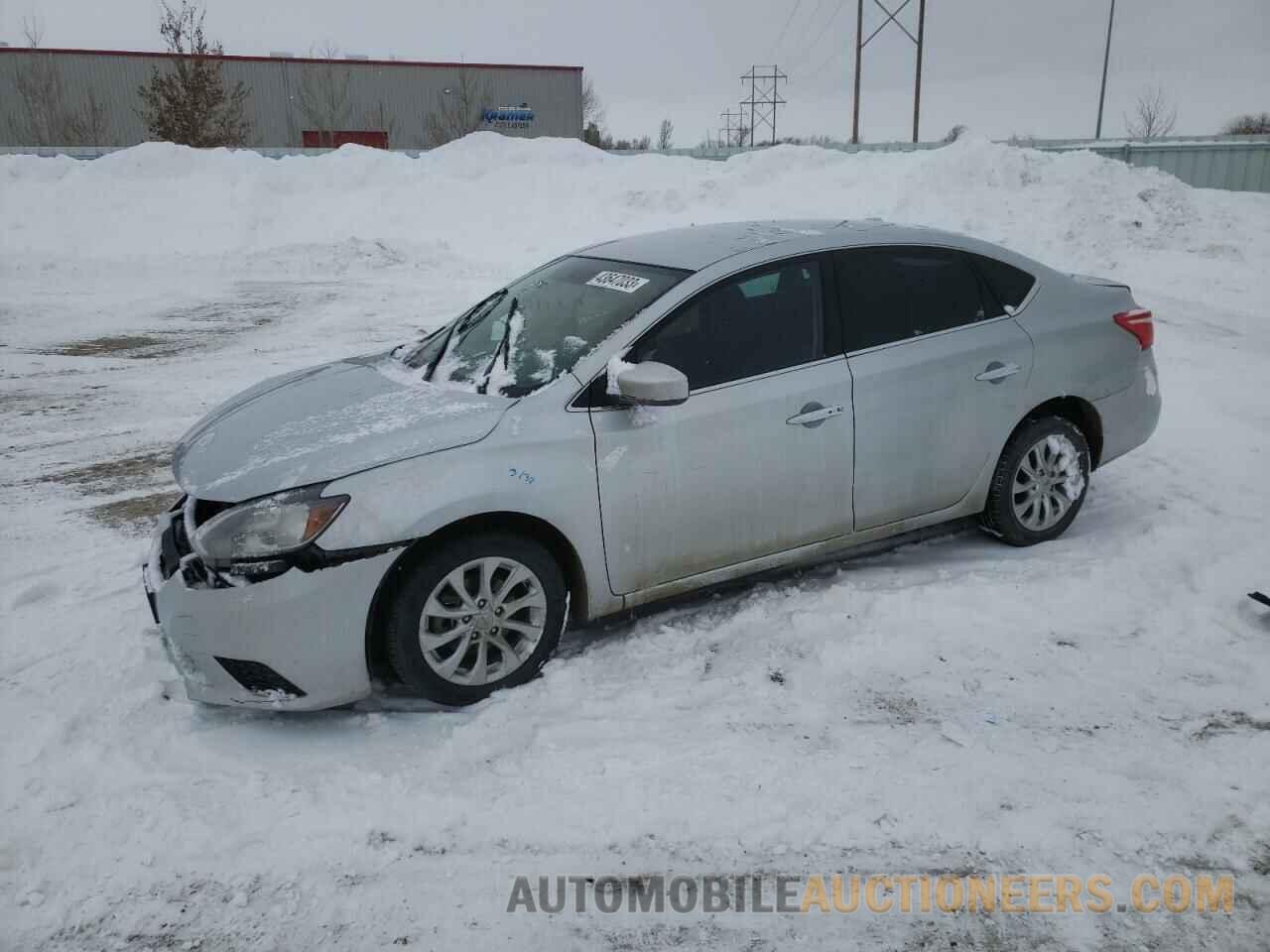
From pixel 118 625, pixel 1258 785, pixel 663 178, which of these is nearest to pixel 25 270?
pixel 663 178

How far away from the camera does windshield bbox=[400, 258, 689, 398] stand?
13.1ft

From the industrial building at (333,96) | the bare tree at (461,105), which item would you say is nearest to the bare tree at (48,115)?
the industrial building at (333,96)

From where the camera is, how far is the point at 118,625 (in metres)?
4.25

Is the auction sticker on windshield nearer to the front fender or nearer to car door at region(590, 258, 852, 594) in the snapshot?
car door at region(590, 258, 852, 594)

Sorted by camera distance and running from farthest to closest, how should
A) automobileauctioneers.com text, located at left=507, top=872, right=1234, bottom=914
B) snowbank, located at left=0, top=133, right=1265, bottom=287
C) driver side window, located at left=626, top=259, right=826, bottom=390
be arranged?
1. snowbank, located at left=0, top=133, right=1265, bottom=287
2. driver side window, located at left=626, top=259, right=826, bottom=390
3. automobileauctioneers.com text, located at left=507, top=872, right=1234, bottom=914

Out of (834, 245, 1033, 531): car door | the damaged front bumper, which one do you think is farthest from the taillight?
the damaged front bumper

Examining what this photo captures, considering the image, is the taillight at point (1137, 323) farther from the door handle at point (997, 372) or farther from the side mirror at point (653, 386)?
the side mirror at point (653, 386)

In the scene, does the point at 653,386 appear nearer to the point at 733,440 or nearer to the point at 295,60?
the point at 733,440

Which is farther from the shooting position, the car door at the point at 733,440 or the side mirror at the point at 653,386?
the car door at the point at 733,440

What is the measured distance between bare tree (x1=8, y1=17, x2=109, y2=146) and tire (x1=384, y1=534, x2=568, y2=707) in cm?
4129

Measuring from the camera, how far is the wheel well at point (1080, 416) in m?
4.87

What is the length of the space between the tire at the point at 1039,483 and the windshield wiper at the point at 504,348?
249 cm

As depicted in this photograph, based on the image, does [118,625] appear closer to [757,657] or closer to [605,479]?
[605,479]

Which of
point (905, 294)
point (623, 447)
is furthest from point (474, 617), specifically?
point (905, 294)
